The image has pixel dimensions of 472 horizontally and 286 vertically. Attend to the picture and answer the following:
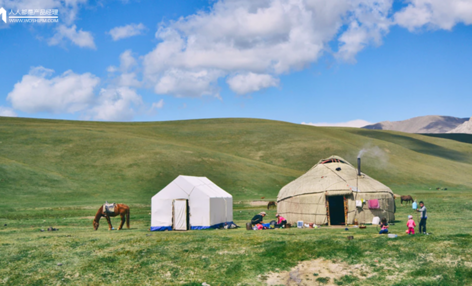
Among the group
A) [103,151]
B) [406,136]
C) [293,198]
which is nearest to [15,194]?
[103,151]

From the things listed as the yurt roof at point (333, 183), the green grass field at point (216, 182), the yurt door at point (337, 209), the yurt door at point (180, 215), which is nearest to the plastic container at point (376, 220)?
the yurt roof at point (333, 183)

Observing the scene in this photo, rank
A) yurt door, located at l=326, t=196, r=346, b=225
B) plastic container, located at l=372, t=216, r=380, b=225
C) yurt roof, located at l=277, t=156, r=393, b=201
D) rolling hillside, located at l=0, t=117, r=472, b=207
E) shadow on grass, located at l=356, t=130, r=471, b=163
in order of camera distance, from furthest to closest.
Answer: shadow on grass, located at l=356, t=130, r=471, b=163 → rolling hillside, located at l=0, t=117, r=472, b=207 → yurt door, located at l=326, t=196, r=346, b=225 → yurt roof, located at l=277, t=156, r=393, b=201 → plastic container, located at l=372, t=216, r=380, b=225

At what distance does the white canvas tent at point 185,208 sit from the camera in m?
26.6

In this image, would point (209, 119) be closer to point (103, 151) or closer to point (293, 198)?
point (103, 151)

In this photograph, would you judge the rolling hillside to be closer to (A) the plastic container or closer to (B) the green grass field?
(B) the green grass field

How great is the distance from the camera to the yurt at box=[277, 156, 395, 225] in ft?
87.3

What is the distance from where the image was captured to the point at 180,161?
6894 centimetres

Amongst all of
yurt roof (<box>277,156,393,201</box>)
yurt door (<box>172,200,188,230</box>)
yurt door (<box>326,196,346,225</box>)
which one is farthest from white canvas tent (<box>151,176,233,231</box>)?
yurt door (<box>326,196,346,225</box>)

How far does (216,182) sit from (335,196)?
3508cm

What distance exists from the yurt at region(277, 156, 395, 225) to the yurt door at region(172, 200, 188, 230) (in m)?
6.18

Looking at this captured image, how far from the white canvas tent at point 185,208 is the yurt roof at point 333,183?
16.2 feet

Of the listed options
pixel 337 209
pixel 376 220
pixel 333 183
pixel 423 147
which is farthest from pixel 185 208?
pixel 423 147

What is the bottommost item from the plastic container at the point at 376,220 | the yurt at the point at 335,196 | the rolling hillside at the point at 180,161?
the plastic container at the point at 376,220

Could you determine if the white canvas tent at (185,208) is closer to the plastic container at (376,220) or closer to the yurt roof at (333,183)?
the yurt roof at (333,183)
